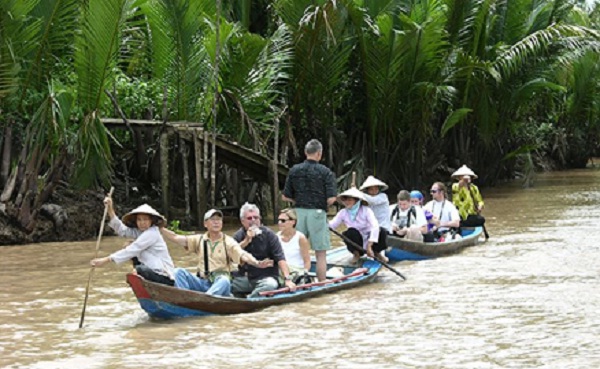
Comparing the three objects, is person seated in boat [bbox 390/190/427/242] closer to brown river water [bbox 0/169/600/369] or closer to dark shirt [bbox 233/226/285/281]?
brown river water [bbox 0/169/600/369]

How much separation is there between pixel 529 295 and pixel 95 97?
7.71 meters

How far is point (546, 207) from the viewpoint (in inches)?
898

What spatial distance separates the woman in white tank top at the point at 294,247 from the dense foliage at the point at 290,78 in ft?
17.7

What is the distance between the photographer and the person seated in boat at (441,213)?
51.2 feet

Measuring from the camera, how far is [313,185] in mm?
11898

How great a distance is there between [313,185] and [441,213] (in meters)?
4.45

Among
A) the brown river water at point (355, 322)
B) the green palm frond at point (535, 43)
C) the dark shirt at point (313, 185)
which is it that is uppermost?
the green palm frond at point (535, 43)

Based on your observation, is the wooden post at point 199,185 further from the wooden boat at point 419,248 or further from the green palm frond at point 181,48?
the wooden boat at point 419,248

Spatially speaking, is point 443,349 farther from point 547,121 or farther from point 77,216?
point 547,121

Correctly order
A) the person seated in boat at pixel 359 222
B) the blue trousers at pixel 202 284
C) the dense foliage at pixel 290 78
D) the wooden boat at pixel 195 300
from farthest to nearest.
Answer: the dense foliage at pixel 290 78, the person seated in boat at pixel 359 222, the blue trousers at pixel 202 284, the wooden boat at pixel 195 300

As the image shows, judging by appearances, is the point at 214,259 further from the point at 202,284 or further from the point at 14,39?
the point at 14,39

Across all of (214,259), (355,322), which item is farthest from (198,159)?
(355,322)

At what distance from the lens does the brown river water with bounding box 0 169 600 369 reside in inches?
337

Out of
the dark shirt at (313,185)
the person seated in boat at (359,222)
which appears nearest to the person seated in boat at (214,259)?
the dark shirt at (313,185)
